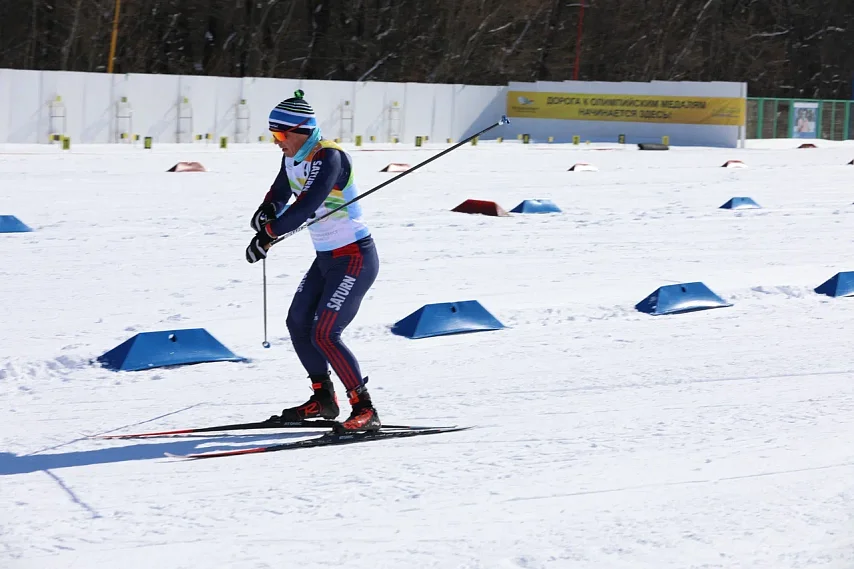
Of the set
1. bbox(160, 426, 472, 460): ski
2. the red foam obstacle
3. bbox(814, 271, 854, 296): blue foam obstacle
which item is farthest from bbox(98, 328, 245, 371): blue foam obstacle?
the red foam obstacle

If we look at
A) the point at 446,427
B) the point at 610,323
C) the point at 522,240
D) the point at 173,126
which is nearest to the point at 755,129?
the point at 173,126

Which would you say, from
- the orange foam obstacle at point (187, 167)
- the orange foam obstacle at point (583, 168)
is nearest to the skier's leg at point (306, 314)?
the orange foam obstacle at point (187, 167)

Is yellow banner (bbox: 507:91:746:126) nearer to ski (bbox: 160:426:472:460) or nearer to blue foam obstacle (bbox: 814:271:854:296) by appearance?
blue foam obstacle (bbox: 814:271:854:296)

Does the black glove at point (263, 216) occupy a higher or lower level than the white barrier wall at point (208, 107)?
lower

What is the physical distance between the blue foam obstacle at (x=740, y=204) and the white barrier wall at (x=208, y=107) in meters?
16.2

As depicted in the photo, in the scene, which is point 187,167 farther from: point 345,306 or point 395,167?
point 345,306

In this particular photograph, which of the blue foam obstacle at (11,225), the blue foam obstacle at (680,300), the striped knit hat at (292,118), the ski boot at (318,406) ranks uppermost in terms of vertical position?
the striped knit hat at (292,118)

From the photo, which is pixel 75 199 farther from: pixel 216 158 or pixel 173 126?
pixel 173 126

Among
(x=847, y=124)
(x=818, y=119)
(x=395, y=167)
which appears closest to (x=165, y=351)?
(x=395, y=167)

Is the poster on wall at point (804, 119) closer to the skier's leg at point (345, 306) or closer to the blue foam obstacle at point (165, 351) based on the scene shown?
the blue foam obstacle at point (165, 351)

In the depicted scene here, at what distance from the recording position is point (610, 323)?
8.37 meters

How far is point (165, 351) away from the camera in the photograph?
6824 mm

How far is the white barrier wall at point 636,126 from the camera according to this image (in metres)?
33.3

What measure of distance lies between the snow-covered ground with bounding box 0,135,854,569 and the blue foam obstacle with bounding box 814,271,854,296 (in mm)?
149
